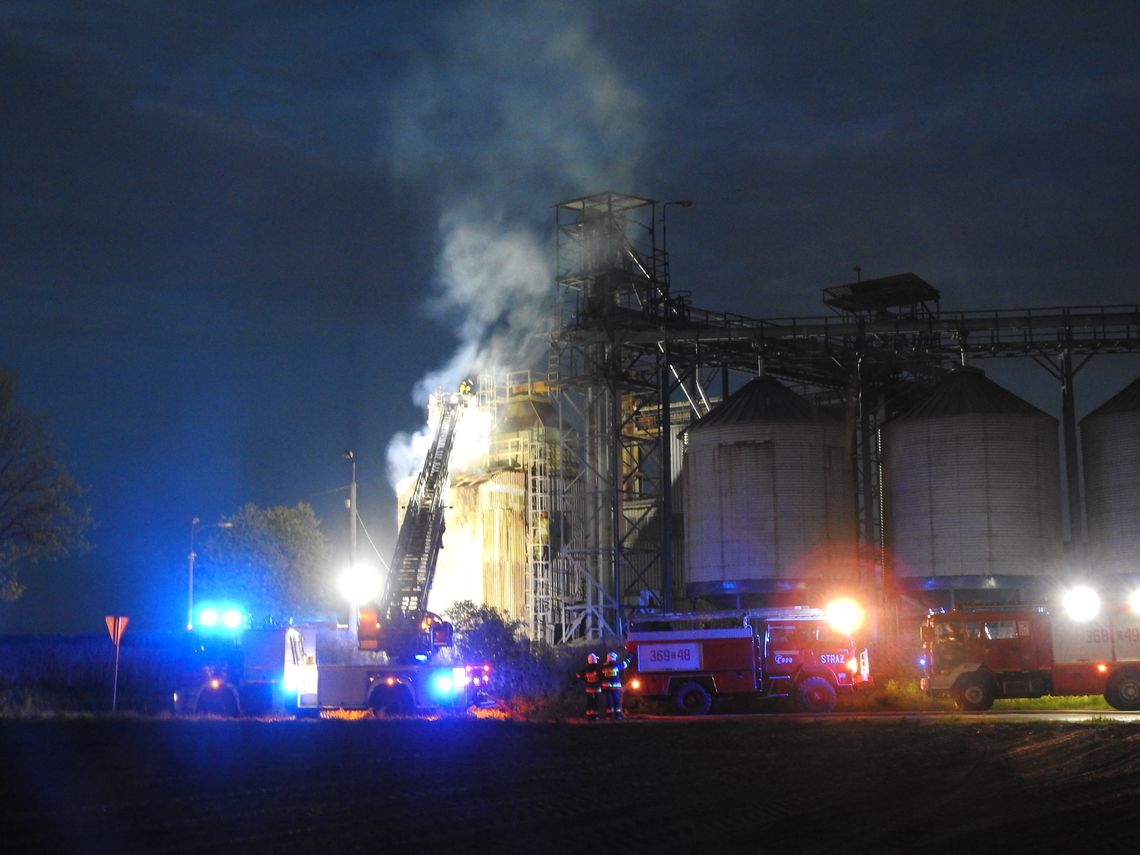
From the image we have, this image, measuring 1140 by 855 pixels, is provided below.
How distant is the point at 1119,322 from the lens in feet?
171

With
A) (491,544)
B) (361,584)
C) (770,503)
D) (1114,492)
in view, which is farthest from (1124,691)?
(491,544)

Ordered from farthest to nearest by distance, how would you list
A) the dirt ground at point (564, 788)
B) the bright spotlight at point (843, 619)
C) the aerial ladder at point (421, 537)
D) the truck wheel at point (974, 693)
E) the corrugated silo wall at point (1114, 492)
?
the aerial ladder at point (421, 537), the corrugated silo wall at point (1114, 492), the truck wheel at point (974, 693), the bright spotlight at point (843, 619), the dirt ground at point (564, 788)

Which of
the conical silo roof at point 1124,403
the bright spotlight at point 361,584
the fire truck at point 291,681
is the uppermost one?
the conical silo roof at point 1124,403

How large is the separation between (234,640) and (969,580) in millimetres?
29287

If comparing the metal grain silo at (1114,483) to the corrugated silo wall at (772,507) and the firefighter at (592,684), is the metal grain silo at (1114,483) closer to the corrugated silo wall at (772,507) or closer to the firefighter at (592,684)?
the corrugated silo wall at (772,507)

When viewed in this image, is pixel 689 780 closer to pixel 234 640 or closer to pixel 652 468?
pixel 234 640

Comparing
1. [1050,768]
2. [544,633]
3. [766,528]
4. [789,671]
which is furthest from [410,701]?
[544,633]

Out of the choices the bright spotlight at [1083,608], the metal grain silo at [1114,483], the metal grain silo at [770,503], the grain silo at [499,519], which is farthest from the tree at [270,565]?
the bright spotlight at [1083,608]

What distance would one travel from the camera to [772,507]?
52.3 metres

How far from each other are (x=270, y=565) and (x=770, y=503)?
42.8 m

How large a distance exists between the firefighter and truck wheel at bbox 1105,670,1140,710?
12.2 m

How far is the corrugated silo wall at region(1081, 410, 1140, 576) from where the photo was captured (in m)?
50.3

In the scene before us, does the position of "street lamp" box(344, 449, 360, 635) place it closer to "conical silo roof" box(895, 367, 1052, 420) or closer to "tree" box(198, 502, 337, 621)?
"conical silo roof" box(895, 367, 1052, 420)

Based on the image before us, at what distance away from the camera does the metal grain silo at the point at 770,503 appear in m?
52.3
